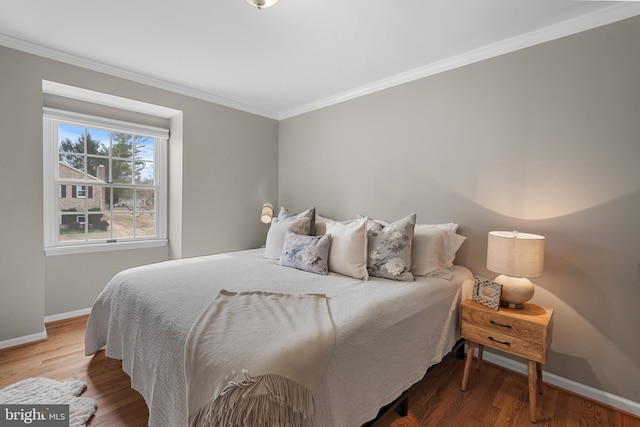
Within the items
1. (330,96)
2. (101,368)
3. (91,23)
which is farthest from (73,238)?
(330,96)

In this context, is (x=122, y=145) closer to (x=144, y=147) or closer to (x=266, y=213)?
(x=144, y=147)

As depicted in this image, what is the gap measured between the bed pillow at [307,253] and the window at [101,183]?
2.04 metres

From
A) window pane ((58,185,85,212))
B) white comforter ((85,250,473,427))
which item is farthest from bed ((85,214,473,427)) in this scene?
window pane ((58,185,85,212))

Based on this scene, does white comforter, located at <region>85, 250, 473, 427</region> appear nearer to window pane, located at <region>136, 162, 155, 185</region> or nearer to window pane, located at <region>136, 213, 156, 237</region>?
window pane, located at <region>136, 213, 156, 237</region>

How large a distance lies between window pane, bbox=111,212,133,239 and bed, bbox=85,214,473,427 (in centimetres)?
144

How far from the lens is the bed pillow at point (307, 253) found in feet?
7.15

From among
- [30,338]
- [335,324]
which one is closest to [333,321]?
[335,324]

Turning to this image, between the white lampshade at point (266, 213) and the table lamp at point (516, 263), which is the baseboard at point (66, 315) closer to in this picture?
the white lampshade at point (266, 213)

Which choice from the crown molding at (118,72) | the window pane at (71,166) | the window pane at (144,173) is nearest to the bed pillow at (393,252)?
the crown molding at (118,72)

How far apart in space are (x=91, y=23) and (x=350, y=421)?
2.95m

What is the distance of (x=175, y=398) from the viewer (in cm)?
116

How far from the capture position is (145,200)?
11.3ft

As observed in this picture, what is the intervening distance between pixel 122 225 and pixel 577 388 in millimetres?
4339

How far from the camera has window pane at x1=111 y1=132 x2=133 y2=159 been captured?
3.18 m
